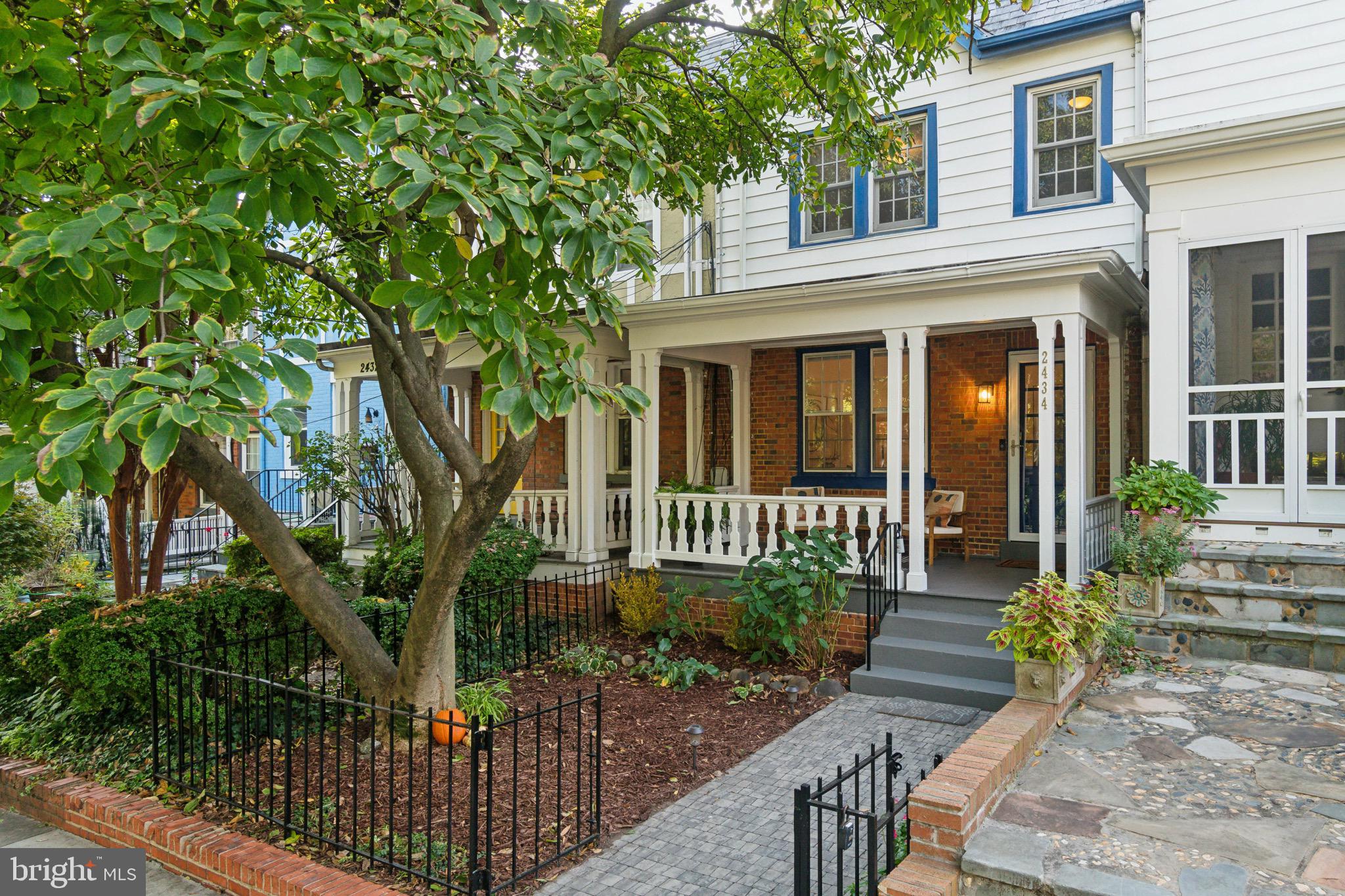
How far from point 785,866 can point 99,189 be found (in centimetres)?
490

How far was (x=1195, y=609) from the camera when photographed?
687 centimetres

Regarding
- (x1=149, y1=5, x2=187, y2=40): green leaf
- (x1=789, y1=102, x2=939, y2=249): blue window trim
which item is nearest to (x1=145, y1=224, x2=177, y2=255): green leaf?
(x1=149, y1=5, x2=187, y2=40): green leaf

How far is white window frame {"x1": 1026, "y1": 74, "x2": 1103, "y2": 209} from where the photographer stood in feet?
32.6

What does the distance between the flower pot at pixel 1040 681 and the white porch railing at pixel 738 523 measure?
3.03m

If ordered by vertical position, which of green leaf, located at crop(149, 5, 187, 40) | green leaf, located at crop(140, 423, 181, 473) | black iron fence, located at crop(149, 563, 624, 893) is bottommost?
black iron fence, located at crop(149, 563, 624, 893)

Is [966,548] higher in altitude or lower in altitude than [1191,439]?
lower

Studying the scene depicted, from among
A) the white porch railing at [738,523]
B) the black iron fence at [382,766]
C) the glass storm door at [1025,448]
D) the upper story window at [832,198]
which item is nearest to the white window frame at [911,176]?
the upper story window at [832,198]

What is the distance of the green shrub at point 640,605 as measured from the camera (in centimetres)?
918

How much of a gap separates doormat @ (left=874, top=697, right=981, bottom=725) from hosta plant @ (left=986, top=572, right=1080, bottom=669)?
1.30 metres

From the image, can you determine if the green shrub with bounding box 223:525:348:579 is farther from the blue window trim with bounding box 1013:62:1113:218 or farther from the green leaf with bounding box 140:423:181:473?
the blue window trim with bounding box 1013:62:1113:218

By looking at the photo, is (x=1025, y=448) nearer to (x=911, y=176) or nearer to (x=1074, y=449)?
(x=1074, y=449)

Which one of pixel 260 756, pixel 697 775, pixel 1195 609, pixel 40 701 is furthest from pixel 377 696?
pixel 1195 609

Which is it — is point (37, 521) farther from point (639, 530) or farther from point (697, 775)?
point (697, 775)

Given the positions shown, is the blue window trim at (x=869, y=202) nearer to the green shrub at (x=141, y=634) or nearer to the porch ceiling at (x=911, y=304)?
the porch ceiling at (x=911, y=304)
